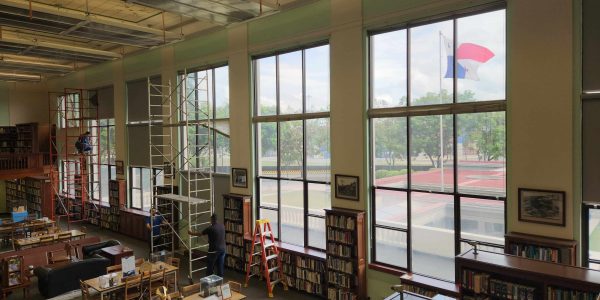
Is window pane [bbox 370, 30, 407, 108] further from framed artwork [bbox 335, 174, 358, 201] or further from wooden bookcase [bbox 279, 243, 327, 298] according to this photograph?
wooden bookcase [bbox 279, 243, 327, 298]

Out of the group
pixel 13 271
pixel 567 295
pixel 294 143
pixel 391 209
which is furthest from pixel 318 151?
pixel 13 271

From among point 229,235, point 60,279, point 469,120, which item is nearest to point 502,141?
point 469,120

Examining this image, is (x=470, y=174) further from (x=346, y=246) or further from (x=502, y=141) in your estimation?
(x=346, y=246)

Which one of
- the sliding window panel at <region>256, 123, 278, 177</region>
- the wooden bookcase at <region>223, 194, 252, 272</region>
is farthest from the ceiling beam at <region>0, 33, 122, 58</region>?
the wooden bookcase at <region>223, 194, 252, 272</region>

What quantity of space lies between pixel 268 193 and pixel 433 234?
4.04 m

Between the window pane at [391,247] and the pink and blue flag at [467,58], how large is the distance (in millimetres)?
2904

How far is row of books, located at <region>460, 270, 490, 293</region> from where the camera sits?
488cm

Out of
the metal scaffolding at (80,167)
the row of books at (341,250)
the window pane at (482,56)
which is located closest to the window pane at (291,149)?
the row of books at (341,250)

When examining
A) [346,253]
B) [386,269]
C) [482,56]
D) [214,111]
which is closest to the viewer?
[482,56]

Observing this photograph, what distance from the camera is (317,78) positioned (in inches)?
323

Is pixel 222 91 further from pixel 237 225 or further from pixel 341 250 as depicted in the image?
pixel 341 250

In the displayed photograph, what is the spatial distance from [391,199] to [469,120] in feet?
6.46

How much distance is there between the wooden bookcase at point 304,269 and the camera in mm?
7781

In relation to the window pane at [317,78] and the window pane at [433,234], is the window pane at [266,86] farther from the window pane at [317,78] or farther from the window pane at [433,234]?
the window pane at [433,234]
